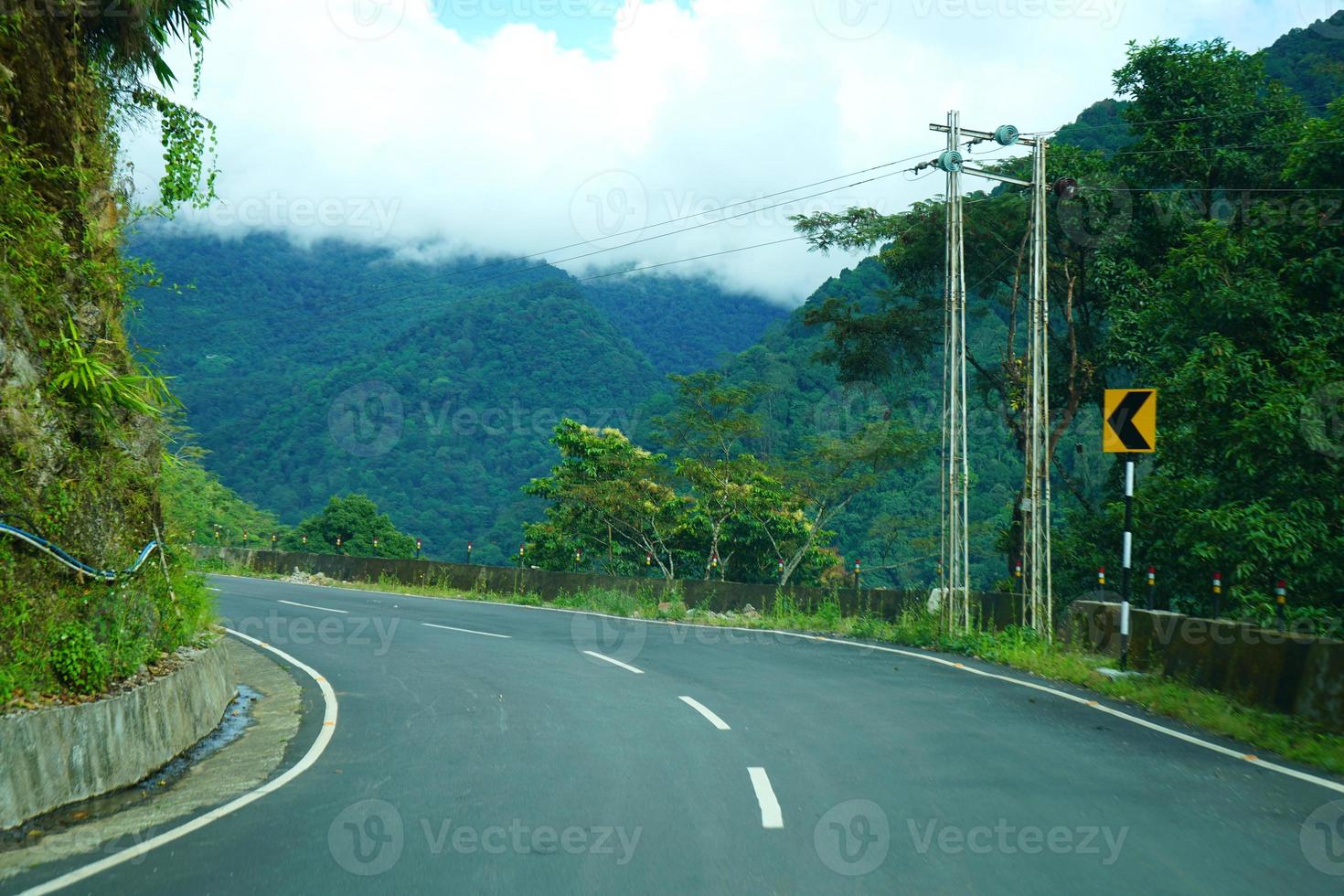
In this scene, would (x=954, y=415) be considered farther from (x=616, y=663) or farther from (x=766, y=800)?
(x=766, y=800)

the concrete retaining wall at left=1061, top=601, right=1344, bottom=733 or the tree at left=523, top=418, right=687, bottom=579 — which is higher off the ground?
the tree at left=523, top=418, right=687, bottom=579

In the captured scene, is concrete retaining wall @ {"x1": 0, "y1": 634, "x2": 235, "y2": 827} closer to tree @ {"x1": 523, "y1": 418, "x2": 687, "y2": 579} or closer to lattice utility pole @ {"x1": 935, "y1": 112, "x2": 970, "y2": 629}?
lattice utility pole @ {"x1": 935, "y1": 112, "x2": 970, "y2": 629}

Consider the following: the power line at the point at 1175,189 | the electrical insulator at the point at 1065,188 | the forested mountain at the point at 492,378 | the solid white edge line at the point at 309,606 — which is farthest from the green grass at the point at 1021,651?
the power line at the point at 1175,189

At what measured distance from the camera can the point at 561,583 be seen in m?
29.8

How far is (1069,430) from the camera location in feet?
113

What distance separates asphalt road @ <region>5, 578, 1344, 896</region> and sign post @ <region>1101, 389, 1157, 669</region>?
177cm

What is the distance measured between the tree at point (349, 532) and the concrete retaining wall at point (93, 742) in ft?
155

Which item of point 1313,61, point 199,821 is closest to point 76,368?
point 199,821

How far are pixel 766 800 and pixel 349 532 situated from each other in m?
52.7

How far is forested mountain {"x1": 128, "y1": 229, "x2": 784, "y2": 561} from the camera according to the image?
91.1m

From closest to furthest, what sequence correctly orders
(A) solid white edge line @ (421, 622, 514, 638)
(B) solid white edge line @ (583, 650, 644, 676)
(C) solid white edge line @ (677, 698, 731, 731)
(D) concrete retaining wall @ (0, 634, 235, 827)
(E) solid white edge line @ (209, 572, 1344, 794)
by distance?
1. (D) concrete retaining wall @ (0, 634, 235, 827)
2. (E) solid white edge line @ (209, 572, 1344, 794)
3. (C) solid white edge line @ (677, 698, 731, 731)
4. (B) solid white edge line @ (583, 650, 644, 676)
5. (A) solid white edge line @ (421, 622, 514, 638)

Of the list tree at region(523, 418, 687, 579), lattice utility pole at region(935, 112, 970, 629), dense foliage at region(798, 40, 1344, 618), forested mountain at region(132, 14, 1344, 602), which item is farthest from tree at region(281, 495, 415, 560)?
lattice utility pole at region(935, 112, 970, 629)

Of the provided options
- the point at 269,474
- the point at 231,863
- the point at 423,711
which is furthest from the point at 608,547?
the point at 269,474


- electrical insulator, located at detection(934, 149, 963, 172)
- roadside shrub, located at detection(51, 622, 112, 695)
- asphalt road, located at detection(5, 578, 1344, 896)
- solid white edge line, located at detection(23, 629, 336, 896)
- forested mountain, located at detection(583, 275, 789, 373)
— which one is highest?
forested mountain, located at detection(583, 275, 789, 373)
